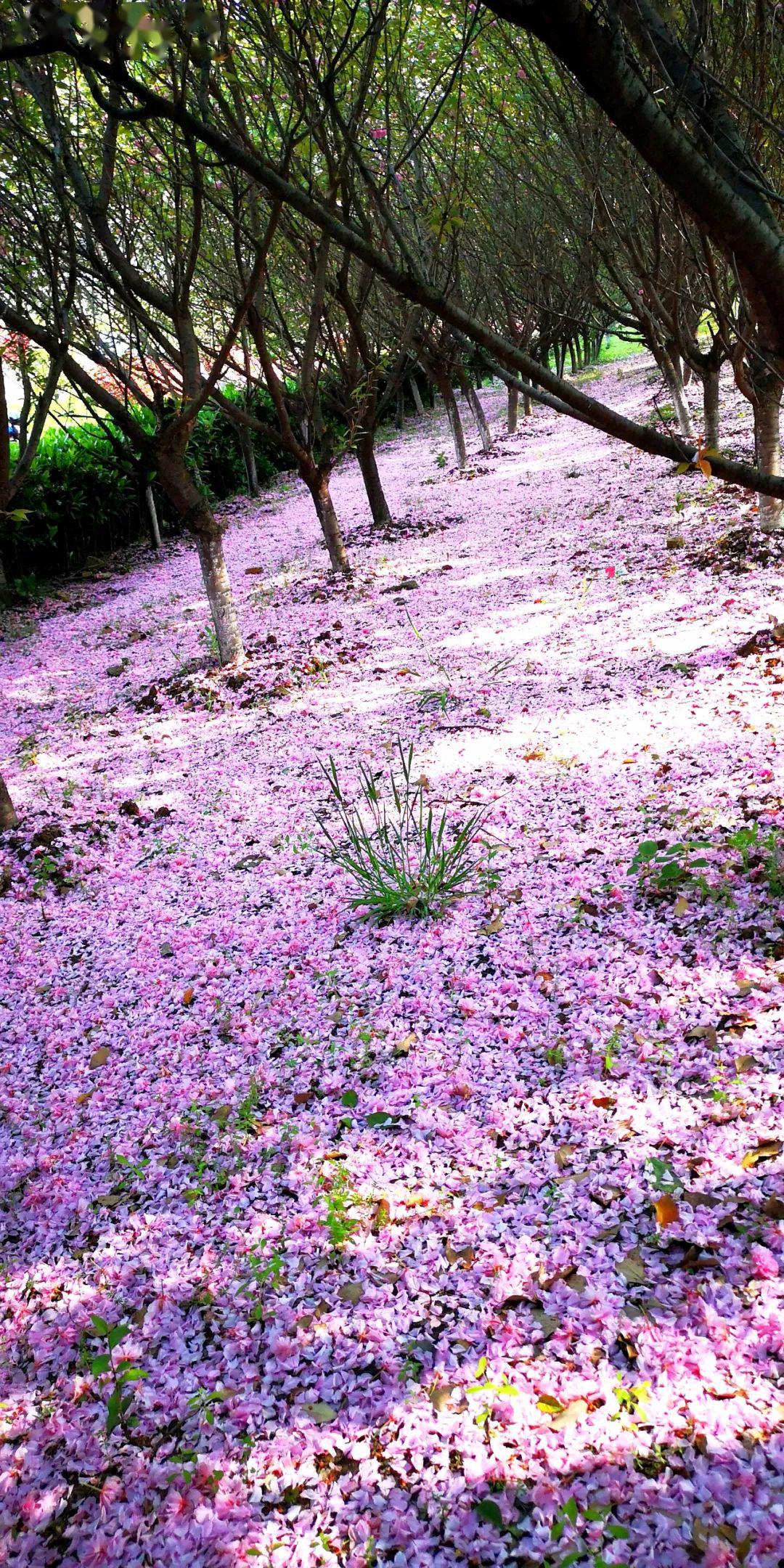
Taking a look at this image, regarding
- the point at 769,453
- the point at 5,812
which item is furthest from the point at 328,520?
the point at 5,812

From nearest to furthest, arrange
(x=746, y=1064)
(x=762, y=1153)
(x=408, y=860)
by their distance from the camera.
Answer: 1. (x=762, y=1153)
2. (x=746, y=1064)
3. (x=408, y=860)

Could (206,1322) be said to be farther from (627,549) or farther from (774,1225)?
(627,549)

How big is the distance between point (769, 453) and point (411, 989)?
6.07 m

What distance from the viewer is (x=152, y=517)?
13.7 metres

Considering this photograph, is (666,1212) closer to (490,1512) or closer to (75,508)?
(490,1512)

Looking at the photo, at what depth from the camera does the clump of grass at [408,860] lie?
3.83 m

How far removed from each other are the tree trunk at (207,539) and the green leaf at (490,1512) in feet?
21.9

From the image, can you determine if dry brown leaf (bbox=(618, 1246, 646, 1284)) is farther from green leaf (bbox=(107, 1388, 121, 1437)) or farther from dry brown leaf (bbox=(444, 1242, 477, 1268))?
green leaf (bbox=(107, 1388, 121, 1437))

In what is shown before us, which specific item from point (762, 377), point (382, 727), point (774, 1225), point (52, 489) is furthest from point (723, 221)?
point (52, 489)

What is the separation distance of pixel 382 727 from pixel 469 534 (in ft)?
19.7

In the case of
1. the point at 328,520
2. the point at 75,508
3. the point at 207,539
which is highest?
the point at 75,508

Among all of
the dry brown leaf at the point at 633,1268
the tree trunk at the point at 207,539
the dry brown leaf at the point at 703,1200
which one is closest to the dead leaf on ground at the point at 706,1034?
the dry brown leaf at the point at 703,1200

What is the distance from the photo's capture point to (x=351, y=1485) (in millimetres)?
1757

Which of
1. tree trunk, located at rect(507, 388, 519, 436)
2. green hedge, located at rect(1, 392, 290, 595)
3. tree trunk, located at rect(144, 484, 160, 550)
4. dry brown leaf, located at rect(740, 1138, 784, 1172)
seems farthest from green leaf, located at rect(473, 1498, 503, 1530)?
tree trunk, located at rect(507, 388, 519, 436)
